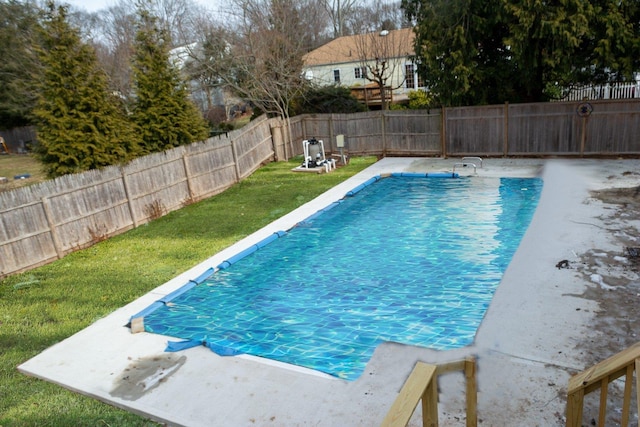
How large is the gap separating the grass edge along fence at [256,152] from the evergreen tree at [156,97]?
0.91 m

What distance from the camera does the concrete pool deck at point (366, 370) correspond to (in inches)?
171

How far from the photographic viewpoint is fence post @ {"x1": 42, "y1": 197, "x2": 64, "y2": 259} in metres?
9.19

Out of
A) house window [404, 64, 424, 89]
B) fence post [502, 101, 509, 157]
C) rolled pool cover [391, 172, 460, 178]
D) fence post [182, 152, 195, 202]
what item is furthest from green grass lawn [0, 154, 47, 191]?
house window [404, 64, 424, 89]

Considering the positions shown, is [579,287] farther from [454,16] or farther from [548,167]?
[454,16]

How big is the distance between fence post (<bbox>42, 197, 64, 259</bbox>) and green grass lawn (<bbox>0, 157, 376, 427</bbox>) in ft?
0.71

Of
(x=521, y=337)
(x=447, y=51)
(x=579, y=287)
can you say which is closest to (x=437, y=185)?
(x=447, y=51)

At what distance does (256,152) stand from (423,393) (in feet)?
50.8

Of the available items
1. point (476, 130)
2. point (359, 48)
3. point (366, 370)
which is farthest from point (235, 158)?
point (359, 48)

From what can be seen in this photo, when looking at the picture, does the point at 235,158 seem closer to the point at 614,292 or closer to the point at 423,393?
the point at 614,292

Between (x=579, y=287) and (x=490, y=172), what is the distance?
8339 mm

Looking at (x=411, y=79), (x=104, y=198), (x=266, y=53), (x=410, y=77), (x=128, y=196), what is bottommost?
(x=128, y=196)

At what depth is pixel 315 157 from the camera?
664 inches

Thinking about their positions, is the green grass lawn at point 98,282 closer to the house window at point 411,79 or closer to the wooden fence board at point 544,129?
the wooden fence board at point 544,129

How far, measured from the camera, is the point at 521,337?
17.6ft
